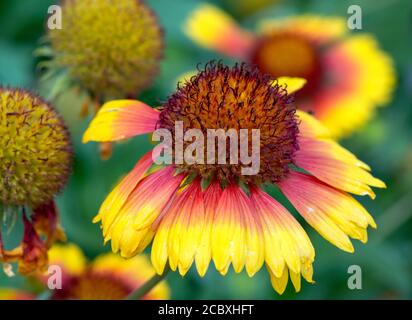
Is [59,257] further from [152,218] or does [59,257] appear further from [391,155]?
[391,155]

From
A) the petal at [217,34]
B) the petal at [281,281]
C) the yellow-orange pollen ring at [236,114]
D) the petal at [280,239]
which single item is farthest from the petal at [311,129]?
the petal at [217,34]

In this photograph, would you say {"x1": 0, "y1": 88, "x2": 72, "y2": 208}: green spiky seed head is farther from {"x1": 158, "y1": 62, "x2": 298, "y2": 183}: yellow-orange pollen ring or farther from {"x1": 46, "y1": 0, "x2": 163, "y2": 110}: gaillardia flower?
{"x1": 46, "y1": 0, "x2": 163, "y2": 110}: gaillardia flower

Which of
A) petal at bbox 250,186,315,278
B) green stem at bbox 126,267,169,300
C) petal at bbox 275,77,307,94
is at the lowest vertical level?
green stem at bbox 126,267,169,300

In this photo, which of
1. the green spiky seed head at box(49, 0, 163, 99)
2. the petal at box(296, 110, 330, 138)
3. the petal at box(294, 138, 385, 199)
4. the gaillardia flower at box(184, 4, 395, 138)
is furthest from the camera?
the gaillardia flower at box(184, 4, 395, 138)

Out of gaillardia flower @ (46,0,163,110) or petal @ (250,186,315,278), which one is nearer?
petal @ (250,186,315,278)

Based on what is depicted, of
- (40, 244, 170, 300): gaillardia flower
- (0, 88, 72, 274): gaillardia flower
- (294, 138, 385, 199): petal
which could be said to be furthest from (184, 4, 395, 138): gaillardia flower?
(0, 88, 72, 274): gaillardia flower

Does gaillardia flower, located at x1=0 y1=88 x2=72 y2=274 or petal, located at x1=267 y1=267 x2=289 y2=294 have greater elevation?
gaillardia flower, located at x1=0 y1=88 x2=72 y2=274
